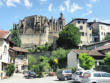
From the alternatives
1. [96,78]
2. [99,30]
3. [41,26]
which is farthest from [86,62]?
[41,26]

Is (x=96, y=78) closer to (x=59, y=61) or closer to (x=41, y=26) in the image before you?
(x=59, y=61)

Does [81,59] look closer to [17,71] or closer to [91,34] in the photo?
[17,71]

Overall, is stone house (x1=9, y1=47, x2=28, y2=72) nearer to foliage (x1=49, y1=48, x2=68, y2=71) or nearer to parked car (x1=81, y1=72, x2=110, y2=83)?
foliage (x1=49, y1=48, x2=68, y2=71)

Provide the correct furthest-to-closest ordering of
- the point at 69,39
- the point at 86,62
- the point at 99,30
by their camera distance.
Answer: the point at 99,30 → the point at 69,39 → the point at 86,62

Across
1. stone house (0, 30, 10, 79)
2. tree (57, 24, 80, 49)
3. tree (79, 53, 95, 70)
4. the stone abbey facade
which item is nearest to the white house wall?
tree (79, 53, 95, 70)

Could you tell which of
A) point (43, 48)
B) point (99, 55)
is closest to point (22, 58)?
point (99, 55)

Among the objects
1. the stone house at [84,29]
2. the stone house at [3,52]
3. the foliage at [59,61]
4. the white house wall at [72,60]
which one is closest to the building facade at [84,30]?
the stone house at [84,29]

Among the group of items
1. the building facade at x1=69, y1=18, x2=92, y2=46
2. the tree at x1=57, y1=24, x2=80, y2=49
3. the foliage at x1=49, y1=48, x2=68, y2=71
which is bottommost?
the foliage at x1=49, y1=48, x2=68, y2=71

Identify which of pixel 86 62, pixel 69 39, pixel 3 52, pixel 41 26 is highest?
pixel 41 26

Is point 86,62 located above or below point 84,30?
below

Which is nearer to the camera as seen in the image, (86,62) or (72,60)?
(86,62)

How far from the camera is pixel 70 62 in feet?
154

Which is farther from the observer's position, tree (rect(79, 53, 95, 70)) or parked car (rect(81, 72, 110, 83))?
tree (rect(79, 53, 95, 70))

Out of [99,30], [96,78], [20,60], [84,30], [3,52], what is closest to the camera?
[96,78]
